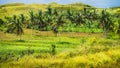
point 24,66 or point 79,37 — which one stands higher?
point 24,66

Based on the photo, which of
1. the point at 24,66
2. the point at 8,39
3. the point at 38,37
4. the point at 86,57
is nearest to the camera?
the point at 24,66

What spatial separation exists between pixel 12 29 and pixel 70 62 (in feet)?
283

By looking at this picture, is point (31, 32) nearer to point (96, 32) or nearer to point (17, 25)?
point (17, 25)

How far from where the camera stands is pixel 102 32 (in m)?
125

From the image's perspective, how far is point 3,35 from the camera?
11919cm

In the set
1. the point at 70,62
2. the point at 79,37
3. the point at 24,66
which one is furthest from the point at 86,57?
the point at 79,37

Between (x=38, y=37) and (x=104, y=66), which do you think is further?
(x=38, y=37)

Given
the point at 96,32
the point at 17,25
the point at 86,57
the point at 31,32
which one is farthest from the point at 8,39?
the point at 86,57

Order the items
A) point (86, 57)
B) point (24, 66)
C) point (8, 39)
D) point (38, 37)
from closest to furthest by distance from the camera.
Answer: point (24, 66), point (86, 57), point (8, 39), point (38, 37)

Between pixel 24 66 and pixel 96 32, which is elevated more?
pixel 24 66

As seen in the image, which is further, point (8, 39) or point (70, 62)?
point (8, 39)

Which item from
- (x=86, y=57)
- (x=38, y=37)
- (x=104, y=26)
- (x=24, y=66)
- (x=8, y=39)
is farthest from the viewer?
(x=104, y=26)

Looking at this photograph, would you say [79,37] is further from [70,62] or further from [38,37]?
[70,62]

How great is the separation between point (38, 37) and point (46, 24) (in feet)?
Answer: 37.9
